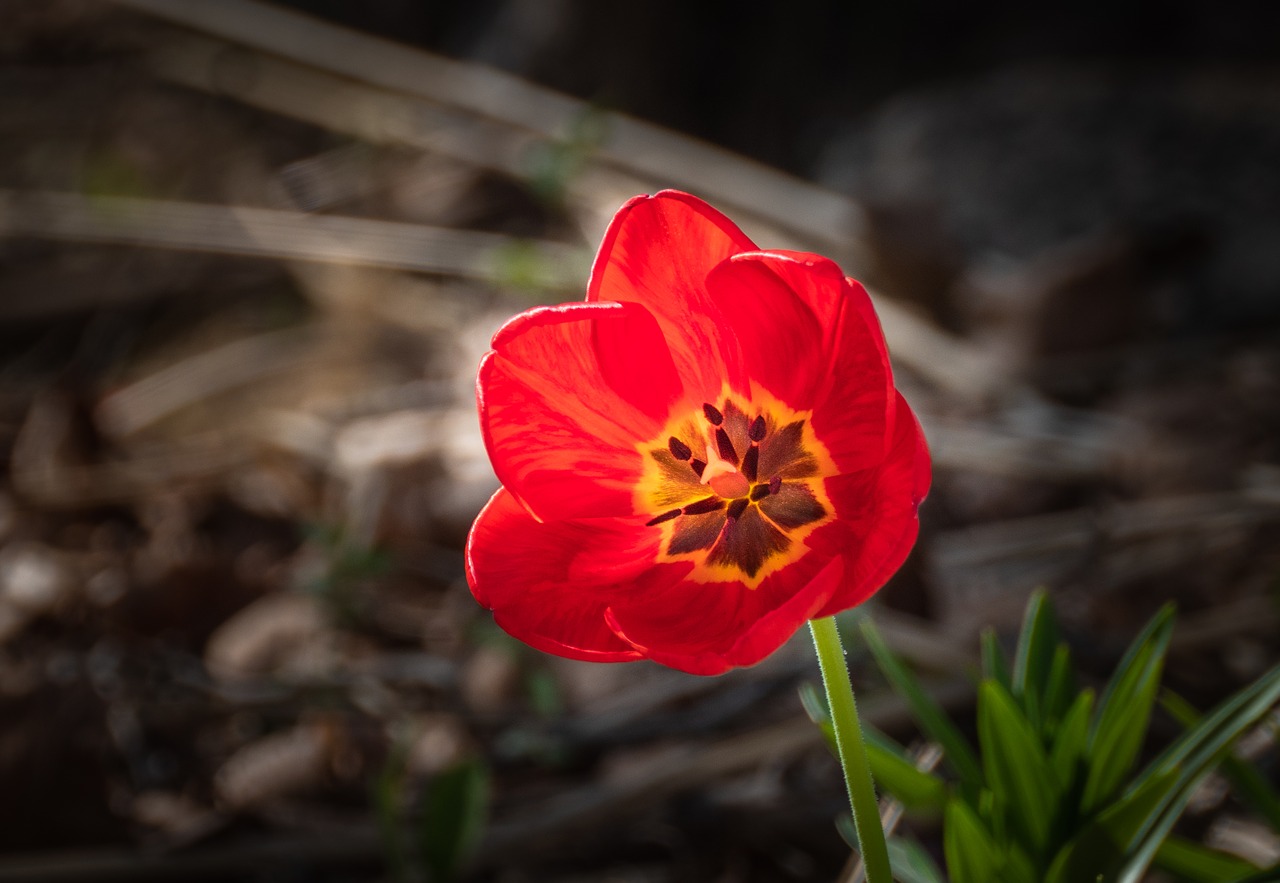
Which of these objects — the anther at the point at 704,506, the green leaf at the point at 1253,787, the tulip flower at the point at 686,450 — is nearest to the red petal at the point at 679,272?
the tulip flower at the point at 686,450

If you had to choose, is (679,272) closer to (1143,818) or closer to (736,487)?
(736,487)

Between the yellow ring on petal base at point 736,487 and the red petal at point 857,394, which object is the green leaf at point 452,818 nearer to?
the yellow ring on petal base at point 736,487

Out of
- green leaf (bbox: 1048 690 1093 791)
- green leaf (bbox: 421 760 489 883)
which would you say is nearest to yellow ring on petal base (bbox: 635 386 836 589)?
green leaf (bbox: 1048 690 1093 791)

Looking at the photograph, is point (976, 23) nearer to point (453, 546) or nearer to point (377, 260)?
point (377, 260)

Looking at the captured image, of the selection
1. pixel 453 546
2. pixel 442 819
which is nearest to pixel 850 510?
pixel 442 819

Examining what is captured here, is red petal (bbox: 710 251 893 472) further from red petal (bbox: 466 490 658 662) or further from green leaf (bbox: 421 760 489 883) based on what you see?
green leaf (bbox: 421 760 489 883)
